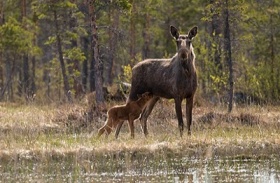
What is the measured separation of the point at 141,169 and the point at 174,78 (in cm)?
472

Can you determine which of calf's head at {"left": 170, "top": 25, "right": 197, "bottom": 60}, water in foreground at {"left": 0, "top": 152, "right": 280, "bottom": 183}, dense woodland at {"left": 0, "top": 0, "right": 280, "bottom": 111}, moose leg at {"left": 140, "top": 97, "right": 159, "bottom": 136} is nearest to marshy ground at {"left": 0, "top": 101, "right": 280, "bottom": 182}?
water in foreground at {"left": 0, "top": 152, "right": 280, "bottom": 183}

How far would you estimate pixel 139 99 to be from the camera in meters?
20.2

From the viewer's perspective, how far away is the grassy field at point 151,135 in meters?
17.2

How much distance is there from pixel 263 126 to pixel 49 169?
7519 mm

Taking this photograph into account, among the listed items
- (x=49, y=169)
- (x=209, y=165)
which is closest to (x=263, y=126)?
(x=209, y=165)

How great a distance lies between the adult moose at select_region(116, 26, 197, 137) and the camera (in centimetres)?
1900

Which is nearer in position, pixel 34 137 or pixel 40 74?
pixel 34 137

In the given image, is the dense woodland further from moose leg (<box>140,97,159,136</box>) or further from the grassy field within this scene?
moose leg (<box>140,97,159,136</box>)

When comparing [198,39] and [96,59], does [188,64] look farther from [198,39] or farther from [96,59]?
[198,39]

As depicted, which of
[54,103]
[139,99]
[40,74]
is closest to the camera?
[139,99]

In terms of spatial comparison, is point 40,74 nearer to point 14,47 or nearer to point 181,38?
point 14,47

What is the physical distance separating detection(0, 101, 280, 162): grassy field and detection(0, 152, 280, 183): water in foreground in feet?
0.98

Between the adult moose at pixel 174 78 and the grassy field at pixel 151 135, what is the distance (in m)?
0.75

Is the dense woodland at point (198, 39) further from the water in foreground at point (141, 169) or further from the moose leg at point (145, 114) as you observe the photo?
the water in foreground at point (141, 169)
